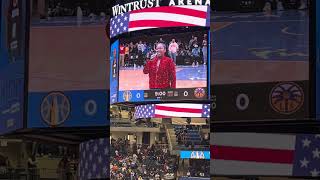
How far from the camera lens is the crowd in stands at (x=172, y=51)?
34.8 ft

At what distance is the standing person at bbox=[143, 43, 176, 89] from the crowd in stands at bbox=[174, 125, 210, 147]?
2.51ft

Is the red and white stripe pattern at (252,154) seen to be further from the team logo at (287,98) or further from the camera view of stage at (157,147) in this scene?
the camera view of stage at (157,147)

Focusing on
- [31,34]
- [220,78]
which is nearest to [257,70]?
[220,78]

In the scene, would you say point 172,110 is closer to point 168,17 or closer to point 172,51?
point 172,51

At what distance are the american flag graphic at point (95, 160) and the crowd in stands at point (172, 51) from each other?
23.1 feet

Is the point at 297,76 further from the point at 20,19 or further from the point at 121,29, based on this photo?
the point at 20,19

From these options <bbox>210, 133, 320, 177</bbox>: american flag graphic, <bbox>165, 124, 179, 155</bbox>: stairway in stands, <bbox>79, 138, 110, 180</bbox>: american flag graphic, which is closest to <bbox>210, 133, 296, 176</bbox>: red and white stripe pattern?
<bbox>210, 133, 320, 177</bbox>: american flag graphic

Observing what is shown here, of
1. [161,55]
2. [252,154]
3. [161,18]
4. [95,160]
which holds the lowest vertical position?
[95,160]

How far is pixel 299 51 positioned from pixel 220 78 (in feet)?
7.09

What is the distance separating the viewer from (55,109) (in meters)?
18.5

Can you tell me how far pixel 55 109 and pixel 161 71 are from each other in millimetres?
8477

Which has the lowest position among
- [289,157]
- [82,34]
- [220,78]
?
[289,157]

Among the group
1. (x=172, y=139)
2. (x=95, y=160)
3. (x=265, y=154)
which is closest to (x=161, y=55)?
(x=172, y=139)

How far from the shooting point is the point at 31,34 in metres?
19.1
